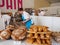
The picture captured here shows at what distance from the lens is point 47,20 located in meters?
1.06

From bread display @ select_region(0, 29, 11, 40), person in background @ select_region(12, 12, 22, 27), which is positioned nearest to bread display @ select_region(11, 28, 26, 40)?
bread display @ select_region(0, 29, 11, 40)

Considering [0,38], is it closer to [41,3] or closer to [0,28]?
[0,28]

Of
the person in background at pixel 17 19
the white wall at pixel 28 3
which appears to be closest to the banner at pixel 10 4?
the white wall at pixel 28 3

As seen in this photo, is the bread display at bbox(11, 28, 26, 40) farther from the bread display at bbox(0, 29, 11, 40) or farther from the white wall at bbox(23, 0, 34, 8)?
the white wall at bbox(23, 0, 34, 8)

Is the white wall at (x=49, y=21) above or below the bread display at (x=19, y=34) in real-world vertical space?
above

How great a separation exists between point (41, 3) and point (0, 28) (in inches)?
28.7

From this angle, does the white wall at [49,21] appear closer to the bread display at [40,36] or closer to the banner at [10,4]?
the bread display at [40,36]

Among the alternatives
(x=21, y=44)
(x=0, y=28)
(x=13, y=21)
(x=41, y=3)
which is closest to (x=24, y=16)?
(x=13, y=21)

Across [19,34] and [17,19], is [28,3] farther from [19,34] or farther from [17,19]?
[19,34]

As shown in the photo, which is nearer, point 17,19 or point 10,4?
point 17,19

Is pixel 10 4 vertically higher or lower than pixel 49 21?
higher

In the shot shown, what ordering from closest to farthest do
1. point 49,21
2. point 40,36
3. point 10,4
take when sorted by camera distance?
point 40,36 → point 49,21 → point 10,4

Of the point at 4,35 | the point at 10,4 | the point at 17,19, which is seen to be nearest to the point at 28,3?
the point at 10,4

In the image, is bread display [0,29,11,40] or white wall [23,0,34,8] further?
white wall [23,0,34,8]
